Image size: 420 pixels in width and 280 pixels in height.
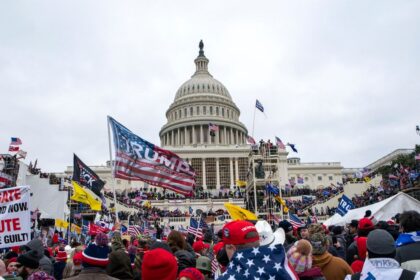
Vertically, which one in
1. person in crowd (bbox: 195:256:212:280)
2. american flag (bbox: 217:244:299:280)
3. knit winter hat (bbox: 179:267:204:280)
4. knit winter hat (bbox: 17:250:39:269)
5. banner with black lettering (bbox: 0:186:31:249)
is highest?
banner with black lettering (bbox: 0:186:31:249)

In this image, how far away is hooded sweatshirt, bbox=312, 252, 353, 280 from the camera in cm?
514

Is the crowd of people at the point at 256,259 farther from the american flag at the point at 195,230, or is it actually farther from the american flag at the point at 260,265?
the american flag at the point at 195,230

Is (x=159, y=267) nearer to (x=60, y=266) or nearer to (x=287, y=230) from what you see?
(x=287, y=230)

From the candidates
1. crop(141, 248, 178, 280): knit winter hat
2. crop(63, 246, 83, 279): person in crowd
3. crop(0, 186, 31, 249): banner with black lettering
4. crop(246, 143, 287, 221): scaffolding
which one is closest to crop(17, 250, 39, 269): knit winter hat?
crop(63, 246, 83, 279): person in crowd

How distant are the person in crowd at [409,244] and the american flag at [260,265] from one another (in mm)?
1970

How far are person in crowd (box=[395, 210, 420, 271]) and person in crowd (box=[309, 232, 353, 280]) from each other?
696 mm

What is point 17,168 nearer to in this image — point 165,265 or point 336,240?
point 336,240

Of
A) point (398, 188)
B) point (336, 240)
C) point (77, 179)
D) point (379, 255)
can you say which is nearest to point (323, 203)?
point (398, 188)

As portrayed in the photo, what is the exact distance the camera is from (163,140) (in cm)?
10675

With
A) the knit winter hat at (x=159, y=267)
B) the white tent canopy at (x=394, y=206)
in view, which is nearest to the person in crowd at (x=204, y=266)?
the knit winter hat at (x=159, y=267)

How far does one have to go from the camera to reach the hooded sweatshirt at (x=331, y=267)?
5137 mm

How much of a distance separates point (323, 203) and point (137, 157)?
40.9 meters

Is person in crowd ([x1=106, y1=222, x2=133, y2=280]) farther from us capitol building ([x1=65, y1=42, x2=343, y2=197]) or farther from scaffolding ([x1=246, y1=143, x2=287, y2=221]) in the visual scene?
us capitol building ([x1=65, y1=42, x2=343, y2=197])

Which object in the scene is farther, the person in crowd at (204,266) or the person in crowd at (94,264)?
the person in crowd at (204,266)
